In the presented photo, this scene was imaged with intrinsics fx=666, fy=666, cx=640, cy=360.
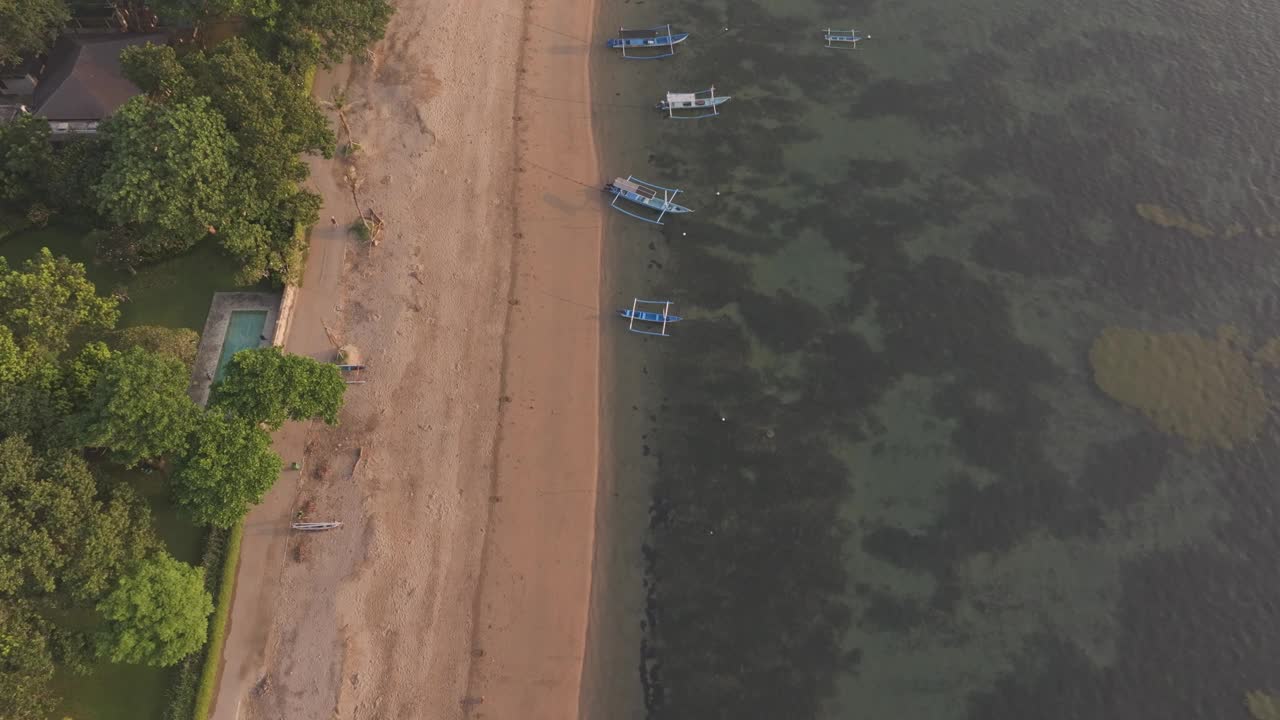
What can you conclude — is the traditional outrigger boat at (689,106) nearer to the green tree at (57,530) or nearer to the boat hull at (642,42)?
the boat hull at (642,42)

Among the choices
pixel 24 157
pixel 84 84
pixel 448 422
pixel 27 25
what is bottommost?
pixel 448 422

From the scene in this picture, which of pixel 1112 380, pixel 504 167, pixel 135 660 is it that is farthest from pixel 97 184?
pixel 1112 380

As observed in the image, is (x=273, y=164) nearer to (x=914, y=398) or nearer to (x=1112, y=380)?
(x=914, y=398)

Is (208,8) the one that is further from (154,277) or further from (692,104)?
(692,104)

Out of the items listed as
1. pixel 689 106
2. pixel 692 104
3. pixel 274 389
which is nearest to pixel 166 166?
pixel 274 389

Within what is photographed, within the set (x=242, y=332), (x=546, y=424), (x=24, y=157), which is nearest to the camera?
(x=24, y=157)

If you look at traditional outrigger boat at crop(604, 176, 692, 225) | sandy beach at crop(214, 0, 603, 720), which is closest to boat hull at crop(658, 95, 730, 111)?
sandy beach at crop(214, 0, 603, 720)

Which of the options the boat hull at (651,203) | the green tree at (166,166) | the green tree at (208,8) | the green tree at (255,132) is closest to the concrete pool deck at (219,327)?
the green tree at (255,132)
